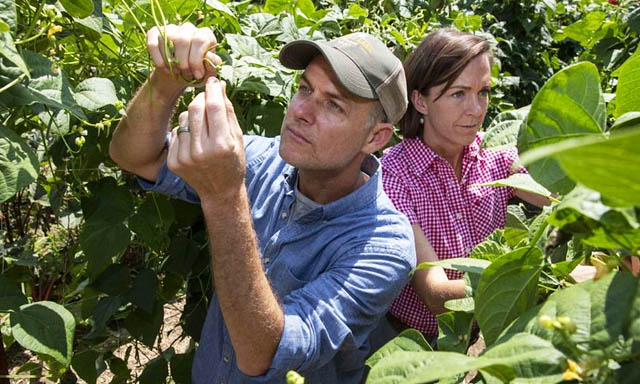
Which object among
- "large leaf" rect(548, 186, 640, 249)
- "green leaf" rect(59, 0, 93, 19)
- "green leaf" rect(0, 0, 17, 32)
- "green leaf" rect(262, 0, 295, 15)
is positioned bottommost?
"green leaf" rect(262, 0, 295, 15)

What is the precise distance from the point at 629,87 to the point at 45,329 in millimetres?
989

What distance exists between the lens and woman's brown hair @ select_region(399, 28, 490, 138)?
6.84 feet

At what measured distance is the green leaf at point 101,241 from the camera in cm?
174

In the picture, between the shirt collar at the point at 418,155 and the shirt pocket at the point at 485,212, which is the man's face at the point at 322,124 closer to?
the shirt collar at the point at 418,155

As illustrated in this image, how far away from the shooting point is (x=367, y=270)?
148 cm

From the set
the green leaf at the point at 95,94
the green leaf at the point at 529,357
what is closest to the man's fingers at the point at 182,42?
the green leaf at the point at 95,94

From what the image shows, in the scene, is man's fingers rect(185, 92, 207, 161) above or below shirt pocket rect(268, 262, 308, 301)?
above

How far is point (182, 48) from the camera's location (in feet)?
4.75

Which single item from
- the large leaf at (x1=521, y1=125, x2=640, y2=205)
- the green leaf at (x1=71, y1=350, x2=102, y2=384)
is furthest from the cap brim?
the large leaf at (x1=521, y1=125, x2=640, y2=205)

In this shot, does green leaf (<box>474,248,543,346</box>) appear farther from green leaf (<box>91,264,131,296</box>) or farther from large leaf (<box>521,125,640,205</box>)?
green leaf (<box>91,264,131,296</box>)

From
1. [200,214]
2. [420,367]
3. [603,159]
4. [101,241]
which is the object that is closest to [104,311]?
[101,241]

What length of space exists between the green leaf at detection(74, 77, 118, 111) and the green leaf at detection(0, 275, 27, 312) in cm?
35

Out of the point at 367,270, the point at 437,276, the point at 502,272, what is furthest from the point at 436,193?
the point at 502,272

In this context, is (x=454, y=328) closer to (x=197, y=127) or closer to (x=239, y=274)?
(x=239, y=274)
